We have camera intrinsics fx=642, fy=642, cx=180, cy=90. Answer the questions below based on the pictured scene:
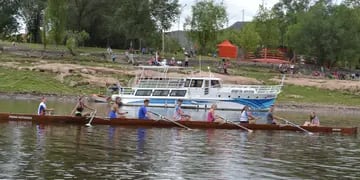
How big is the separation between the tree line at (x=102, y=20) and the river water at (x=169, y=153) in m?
53.5

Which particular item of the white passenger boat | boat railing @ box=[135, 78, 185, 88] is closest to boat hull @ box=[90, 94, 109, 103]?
the white passenger boat

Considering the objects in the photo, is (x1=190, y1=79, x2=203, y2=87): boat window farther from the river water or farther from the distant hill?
the distant hill

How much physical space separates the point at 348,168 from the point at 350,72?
82068mm

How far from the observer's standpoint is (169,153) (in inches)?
1113

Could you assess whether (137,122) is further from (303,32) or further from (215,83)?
(303,32)

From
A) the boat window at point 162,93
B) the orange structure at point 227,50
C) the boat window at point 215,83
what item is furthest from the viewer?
the orange structure at point 227,50

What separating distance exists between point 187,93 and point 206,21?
4469 cm

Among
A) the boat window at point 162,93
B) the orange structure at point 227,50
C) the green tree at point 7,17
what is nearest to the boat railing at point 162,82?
the boat window at point 162,93

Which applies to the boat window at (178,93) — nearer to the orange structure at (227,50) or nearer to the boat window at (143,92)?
the boat window at (143,92)

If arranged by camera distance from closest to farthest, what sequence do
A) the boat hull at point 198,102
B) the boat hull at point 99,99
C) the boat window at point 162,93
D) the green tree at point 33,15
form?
1. the boat hull at point 198,102
2. the boat window at point 162,93
3. the boat hull at point 99,99
4. the green tree at point 33,15

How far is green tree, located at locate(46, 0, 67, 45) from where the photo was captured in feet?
267

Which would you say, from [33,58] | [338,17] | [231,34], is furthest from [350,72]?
[33,58]

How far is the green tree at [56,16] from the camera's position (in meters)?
81.5

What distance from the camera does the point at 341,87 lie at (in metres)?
80.7
